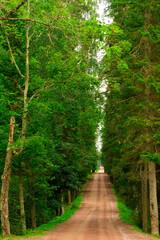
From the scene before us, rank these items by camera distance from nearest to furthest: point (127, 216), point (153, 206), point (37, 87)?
point (153, 206) → point (37, 87) → point (127, 216)

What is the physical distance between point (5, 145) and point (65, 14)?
6.20 m

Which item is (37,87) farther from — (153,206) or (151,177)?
(153,206)

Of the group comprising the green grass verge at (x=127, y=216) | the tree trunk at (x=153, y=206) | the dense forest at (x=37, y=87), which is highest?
the dense forest at (x=37, y=87)

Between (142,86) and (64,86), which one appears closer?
(64,86)

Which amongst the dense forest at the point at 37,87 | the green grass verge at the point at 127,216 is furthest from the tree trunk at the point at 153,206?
the green grass verge at the point at 127,216

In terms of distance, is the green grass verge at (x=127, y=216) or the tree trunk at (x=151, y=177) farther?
the green grass verge at (x=127, y=216)

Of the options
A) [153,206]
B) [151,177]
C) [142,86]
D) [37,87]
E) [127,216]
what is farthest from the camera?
[127,216]

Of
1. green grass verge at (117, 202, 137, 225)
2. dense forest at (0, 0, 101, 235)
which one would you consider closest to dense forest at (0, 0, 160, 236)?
dense forest at (0, 0, 101, 235)

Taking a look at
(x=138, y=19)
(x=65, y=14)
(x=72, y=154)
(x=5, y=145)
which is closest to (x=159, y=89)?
(x=138, y=19)

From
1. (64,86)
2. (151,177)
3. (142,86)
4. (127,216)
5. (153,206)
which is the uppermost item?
(142,86)

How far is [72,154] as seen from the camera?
72.3 ft

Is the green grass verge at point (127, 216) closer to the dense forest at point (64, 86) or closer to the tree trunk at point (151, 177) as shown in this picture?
the dense forest at point (64, 86)

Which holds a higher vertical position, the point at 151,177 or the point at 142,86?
the point at 142,86

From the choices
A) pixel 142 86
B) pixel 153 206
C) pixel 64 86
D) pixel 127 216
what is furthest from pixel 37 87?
pixel 127 216
